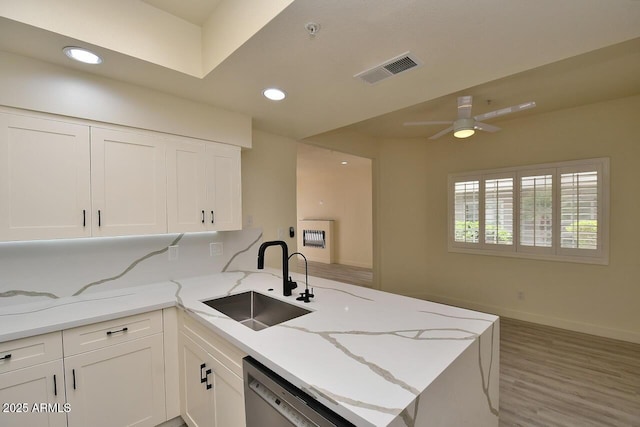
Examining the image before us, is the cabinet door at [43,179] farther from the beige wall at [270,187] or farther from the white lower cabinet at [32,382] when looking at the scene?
the beige wall at [270,187]

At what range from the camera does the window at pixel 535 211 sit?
3.22 meters

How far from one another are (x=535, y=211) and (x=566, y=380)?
2035 mm

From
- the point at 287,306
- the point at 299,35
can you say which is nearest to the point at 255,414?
the point at 287,306

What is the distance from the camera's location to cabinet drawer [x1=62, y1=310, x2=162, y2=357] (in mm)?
1476

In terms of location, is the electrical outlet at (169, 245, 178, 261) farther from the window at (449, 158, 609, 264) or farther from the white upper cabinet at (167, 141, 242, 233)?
the window at (449, 158, 609, 264)

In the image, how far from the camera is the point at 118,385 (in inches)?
63.4

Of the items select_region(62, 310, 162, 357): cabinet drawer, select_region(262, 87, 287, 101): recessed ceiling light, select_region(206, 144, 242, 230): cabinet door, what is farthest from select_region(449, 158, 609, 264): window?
select_region(62, 310, 162, 357): cabinet drawer

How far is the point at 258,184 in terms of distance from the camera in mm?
3020

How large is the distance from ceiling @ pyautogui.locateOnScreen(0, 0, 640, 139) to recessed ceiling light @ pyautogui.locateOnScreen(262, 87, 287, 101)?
0.19 ft

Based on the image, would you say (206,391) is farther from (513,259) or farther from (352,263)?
(352,263)

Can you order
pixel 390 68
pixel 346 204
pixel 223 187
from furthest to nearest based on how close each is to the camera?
pixel 346 204
pixel 223 187
pixel 390 68

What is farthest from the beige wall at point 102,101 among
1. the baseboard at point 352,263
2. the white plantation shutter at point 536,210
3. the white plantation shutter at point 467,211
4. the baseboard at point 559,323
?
the baseboard at point 352,263

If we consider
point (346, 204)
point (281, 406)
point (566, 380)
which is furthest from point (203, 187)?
point (346, 204)

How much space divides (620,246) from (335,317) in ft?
12.1
